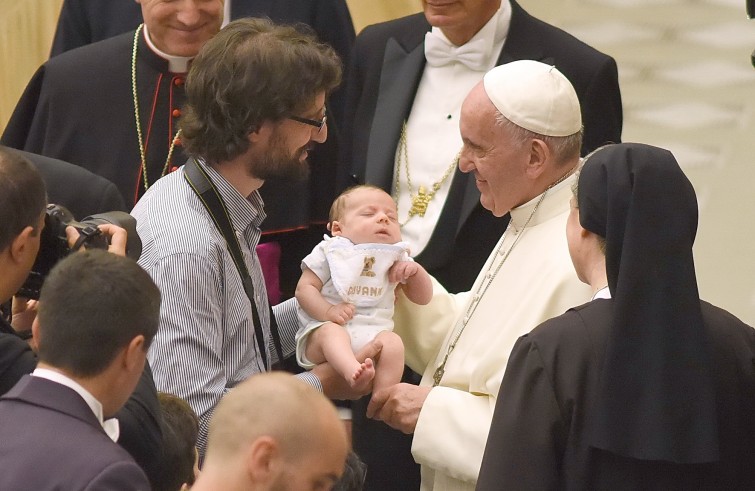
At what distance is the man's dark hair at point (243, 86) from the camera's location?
141 inches

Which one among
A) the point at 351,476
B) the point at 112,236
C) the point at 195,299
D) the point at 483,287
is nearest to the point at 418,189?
the point at 483,287

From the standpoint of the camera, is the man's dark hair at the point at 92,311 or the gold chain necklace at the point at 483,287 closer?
the man's dark hair at the point at 92,311

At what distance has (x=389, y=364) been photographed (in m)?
3.88

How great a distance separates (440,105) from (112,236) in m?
1.84

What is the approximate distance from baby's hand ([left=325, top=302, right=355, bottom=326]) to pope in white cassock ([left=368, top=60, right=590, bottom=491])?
0.24 m

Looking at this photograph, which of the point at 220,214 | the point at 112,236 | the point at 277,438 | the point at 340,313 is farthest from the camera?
the point at 340,313

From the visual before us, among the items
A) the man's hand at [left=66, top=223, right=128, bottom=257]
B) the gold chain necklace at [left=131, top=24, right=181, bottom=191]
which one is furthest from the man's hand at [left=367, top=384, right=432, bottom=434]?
the gold chain necklace at [left=131, top=24, right=181, bottom=191]

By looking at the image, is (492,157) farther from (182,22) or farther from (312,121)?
(182,22)

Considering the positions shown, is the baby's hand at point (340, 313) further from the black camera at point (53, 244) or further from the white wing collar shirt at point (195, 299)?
the black camera at point (53, 244)

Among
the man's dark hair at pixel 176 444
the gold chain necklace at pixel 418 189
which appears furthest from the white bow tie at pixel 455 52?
the man's dark hair at pixel 176 444

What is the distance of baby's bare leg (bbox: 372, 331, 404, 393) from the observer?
3.88 metres

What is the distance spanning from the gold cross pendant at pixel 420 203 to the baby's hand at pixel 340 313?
2.27 feet

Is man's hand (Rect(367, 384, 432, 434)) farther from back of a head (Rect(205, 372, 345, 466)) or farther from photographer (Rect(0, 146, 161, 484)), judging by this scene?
back of a head (Rect(205, 372, 345, 466))

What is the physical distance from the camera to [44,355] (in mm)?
2574
